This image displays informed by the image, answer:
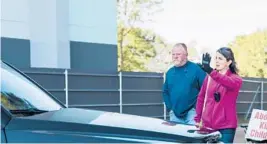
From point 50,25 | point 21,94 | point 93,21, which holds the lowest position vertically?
point 21,94

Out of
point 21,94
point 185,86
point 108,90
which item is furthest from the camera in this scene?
point 108,90

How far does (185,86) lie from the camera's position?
529 centimetres

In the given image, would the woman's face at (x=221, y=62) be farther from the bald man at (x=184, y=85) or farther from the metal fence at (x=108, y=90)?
the metal fence at (x=108, y=90)

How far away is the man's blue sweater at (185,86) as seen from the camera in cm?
529

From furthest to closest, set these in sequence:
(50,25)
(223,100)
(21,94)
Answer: (50,25)
(223,100)
(21,94)

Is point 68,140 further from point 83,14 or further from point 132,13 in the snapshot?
point 132,13

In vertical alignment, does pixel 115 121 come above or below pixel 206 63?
below

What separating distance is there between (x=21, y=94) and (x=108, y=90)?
27.1 feet

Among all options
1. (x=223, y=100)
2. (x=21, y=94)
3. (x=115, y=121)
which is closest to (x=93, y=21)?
(x=223, y=100)

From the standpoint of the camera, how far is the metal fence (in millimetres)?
10562

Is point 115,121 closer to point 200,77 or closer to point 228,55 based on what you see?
point 228,55

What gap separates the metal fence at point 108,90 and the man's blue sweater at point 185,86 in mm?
5400

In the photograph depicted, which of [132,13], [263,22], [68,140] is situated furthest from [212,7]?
[68,140]

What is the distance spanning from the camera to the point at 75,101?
10859 mm
